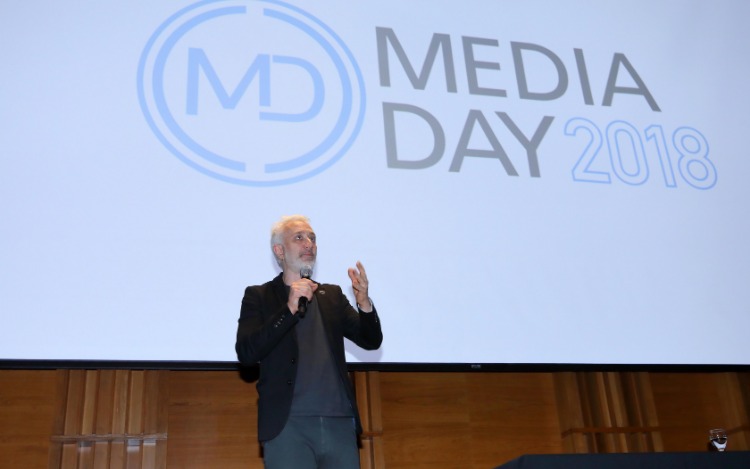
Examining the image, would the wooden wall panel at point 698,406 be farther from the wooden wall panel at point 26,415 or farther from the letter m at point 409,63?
the wooden wall panel at point 26,415

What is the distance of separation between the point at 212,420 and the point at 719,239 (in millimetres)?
2423

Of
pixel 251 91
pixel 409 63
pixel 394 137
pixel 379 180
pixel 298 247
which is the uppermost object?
pixel 409 63

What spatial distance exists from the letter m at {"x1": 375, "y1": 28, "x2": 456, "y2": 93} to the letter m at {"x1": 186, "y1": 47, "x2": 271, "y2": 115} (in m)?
0.53

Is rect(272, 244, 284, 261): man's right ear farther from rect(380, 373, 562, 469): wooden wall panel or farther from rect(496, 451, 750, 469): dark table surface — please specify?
rect(380, 373, 562, 469): wooden wall panel

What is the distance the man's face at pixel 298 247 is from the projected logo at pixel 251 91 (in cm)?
82

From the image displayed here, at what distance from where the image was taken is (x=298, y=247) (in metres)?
2.69

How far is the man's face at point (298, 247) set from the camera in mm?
2674

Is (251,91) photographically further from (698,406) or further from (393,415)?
(698,406)

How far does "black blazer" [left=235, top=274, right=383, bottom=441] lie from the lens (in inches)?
95.7

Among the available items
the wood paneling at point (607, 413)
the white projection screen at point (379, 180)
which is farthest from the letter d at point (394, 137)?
the wood paneling at point (607, 413)

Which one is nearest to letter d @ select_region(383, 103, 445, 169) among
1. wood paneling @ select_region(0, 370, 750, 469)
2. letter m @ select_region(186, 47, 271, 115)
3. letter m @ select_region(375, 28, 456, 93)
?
letter m @ select_region(375, 28, 456, 93)

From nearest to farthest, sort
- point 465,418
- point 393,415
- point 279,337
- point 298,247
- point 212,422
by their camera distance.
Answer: point 279,337 < point 298,247 < point 212,422 < point 393,415 < point 465,418

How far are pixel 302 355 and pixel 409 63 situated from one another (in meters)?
1.79

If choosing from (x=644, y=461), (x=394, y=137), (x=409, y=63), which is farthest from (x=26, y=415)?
(x=644, y=461)
